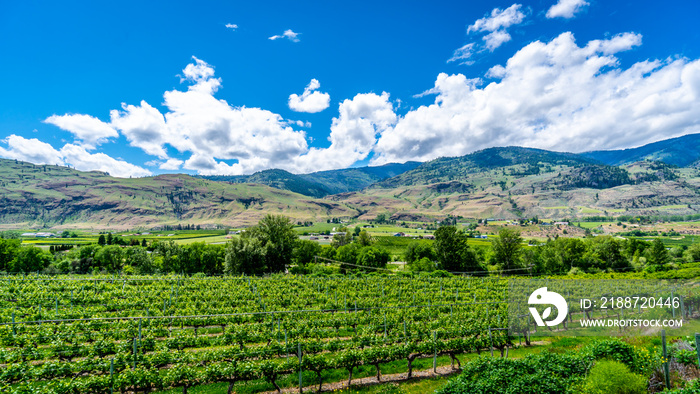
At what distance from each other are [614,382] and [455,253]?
64.1 metres

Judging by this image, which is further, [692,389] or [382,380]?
[382,380]

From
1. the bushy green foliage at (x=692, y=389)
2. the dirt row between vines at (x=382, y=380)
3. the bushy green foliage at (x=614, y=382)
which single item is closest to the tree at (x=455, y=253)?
the dirt row between vines at (x=382, y=380)

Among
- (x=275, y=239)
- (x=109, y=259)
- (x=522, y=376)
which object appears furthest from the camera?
(x=109, y=259)

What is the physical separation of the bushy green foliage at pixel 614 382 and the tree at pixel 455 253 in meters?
63.0

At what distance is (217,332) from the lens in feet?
73.3

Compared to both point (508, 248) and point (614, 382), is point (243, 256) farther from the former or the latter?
point (508, 248)

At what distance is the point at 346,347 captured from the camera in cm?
1769

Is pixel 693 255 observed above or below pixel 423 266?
above

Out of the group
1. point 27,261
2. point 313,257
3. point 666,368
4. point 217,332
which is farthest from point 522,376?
point 27,261

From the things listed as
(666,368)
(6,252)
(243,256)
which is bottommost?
(243,256)

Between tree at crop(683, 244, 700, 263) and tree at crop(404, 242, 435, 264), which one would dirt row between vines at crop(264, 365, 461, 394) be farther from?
tree at crop(683, 244, 700, 263)

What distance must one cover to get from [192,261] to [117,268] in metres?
24.2

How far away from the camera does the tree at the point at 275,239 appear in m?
57.7

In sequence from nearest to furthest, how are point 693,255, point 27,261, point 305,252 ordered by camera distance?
1. point 27,261
2. point 693,255
3. point 305,252
